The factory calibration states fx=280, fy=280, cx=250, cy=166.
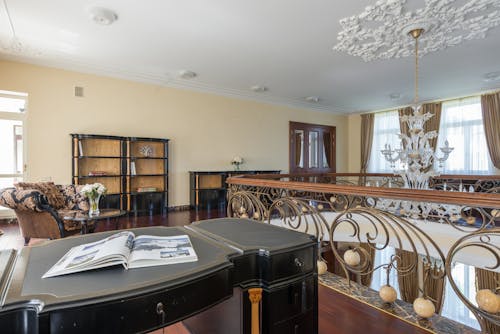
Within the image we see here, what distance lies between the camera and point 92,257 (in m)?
0.94

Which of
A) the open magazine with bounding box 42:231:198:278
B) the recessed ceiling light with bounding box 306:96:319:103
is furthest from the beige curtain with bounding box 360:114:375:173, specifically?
the open magazine with bounding box 42:231:198:278

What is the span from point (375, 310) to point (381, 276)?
453cm

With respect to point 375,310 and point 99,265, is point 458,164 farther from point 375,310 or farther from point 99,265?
point 99,265

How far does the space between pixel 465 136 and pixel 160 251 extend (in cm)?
820

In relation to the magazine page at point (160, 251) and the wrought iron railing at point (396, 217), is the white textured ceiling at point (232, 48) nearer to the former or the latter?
the wrought iron railing at point (396, 217)

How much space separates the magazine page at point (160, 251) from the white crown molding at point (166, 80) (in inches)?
195

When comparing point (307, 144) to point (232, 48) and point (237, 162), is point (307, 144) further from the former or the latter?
point (232, 48)

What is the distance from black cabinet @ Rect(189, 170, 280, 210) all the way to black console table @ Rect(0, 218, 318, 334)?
16.1 ft

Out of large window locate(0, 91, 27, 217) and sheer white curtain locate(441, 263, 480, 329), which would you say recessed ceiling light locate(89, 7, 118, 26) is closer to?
large window locate(0, 91, 27, 217)

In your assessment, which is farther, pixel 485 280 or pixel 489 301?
pixel 485 280

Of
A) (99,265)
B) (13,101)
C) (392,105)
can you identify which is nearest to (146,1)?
(99,265)

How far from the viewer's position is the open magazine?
892mm

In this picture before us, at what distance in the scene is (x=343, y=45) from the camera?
169 inches

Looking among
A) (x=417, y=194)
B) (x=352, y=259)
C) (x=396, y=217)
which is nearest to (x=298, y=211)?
(x=352, y=259)
